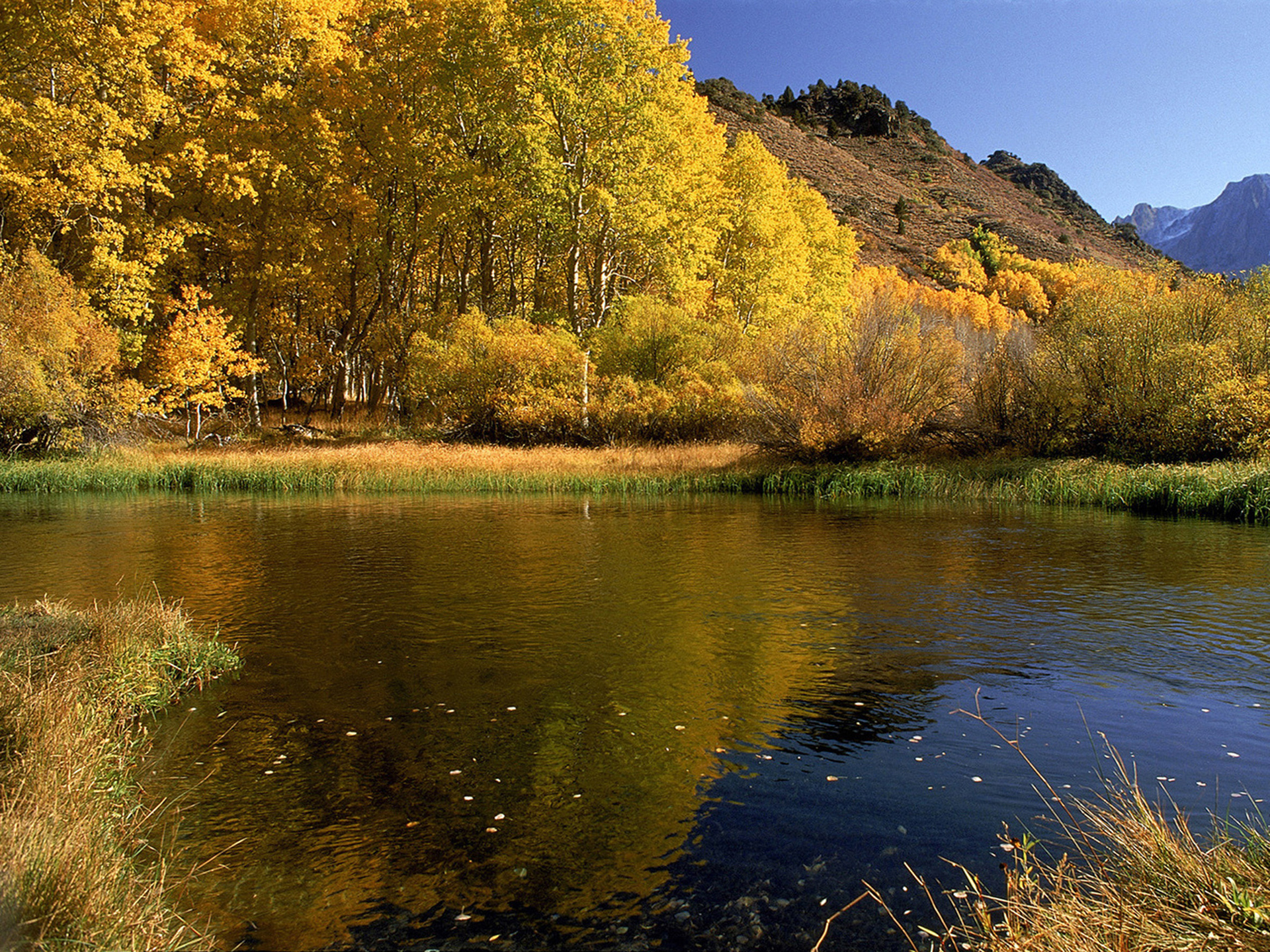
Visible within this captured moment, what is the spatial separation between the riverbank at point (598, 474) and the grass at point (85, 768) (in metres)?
18.0

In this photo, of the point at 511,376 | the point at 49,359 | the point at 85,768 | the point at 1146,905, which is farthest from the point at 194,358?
the point at 1146,905

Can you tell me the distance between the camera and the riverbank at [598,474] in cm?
2320

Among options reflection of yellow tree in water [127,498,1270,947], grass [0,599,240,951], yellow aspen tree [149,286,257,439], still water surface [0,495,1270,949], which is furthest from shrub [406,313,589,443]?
grass [0,599,240,951]

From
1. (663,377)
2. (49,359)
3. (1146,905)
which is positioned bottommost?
(1146,905)

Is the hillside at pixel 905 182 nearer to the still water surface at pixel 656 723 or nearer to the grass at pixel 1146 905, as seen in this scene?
the still water surface at pixel 656 723

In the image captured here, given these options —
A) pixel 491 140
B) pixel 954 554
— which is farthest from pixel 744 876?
pixel 491 140

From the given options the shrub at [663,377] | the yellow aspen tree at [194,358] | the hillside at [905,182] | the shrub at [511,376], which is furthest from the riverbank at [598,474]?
the hillside at [905,182]

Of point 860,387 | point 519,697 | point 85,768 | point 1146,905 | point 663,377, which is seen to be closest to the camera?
point 1146,905

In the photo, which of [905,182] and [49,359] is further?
[905,182]

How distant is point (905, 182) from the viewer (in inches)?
4877

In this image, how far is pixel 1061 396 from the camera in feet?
86.8

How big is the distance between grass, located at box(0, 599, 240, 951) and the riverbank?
59.2 feet

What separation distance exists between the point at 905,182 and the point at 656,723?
12967 centimetres

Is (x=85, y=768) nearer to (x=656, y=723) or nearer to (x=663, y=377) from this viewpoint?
(x=656, y=723)
